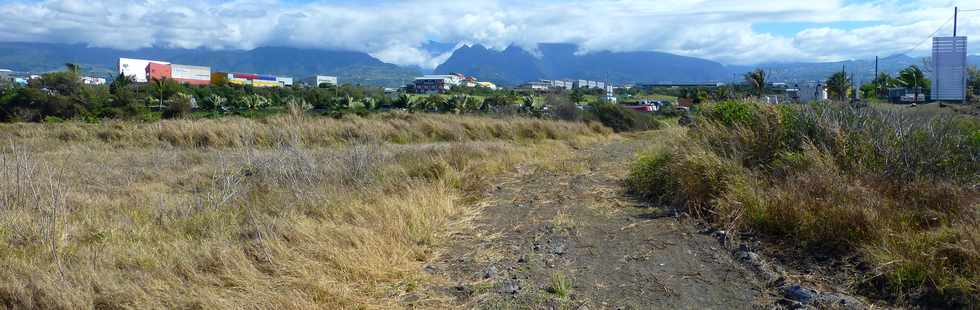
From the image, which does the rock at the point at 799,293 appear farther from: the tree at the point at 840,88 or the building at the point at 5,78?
the building at the point at 5,78

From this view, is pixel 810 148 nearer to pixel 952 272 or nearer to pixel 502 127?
pixel 952 272

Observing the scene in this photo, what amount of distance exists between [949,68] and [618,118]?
12.6 m

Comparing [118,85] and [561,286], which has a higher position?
[118,85]

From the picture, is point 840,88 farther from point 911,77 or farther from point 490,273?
point 911,77

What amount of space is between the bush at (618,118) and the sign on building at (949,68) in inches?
412

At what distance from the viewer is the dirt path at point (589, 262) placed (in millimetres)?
3848

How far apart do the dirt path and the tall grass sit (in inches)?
23.1

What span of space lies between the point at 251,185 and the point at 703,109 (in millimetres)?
6781

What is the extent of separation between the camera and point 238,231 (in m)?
5.08

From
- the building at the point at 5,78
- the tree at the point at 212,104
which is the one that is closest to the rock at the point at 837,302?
the tree at the point at 212,104

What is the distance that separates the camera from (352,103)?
4353 centimetres

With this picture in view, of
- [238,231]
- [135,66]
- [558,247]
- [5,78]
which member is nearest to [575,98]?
[558,247]

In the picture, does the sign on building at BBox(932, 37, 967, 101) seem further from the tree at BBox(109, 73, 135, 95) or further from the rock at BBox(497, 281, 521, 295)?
the tree at BBox(109, 73, 135, 95)

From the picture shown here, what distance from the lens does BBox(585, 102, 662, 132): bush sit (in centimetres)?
2959
